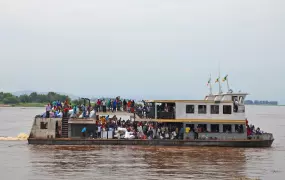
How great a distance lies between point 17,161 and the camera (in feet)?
95.7

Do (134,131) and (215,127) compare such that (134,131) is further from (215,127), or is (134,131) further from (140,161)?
(140,161)

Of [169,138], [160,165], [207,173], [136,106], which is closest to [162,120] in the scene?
[169,138]

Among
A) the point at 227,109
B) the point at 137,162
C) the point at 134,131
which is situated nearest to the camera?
the point at 137,162

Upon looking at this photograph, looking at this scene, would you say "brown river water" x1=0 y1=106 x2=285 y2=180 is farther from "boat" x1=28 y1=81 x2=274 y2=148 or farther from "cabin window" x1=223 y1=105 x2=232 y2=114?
"cabin window" x1=223 y1=105 x2=232 y2=114

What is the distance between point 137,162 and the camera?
94.8 ft

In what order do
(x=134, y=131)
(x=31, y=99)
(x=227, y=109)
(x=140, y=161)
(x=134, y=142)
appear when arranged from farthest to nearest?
1. (x=31, y=99)
2. (x=227, y=109)
3. (x=134, y=131)
4. (x=134, y=142)
5. (x=140, y=161)

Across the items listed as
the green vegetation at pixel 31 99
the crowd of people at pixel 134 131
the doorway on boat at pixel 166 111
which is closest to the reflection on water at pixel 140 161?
the crowd of people at pixel 134 131

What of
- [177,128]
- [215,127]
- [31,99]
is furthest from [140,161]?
[31,99]

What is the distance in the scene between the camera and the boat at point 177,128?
35.3 metres

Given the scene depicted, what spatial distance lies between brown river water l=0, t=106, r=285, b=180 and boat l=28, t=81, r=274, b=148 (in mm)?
640

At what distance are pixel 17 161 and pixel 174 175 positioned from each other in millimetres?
9409

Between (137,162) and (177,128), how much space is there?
25.3ft

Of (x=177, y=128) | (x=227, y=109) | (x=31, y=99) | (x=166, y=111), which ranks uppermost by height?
(x=31, y=99)

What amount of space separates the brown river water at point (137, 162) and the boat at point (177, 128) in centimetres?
64
